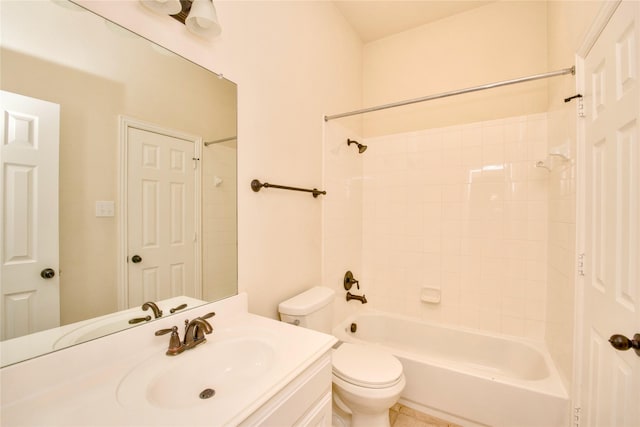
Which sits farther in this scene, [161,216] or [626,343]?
[161,216]

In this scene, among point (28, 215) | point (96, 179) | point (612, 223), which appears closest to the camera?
point (28, 215)

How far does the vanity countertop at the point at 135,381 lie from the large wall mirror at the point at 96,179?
50 millimetres

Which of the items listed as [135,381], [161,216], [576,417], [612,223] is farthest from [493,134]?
[135,381]

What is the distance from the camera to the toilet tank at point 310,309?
1436 millimetres

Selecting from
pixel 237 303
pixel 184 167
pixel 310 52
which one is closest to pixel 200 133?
pixel 184 167

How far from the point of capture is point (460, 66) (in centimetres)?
218

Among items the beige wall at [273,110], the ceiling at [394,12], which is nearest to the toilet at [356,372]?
the beige wall at [273,110]

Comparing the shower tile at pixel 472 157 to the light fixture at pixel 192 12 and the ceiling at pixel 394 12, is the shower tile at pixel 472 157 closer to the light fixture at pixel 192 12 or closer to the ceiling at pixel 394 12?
the ceiling at pixel 394 12

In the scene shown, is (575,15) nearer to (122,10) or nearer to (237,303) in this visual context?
(122,10)

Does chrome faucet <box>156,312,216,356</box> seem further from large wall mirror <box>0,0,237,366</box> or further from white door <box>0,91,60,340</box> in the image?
white door <box>0,91,60,340</box>

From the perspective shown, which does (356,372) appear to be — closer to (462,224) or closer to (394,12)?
(462,224)

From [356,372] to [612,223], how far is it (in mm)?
1255

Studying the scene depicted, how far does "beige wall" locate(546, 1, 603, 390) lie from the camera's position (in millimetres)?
1271

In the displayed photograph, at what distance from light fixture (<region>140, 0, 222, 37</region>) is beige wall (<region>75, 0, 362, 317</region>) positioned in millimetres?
40
